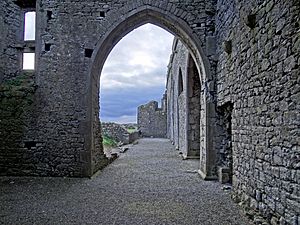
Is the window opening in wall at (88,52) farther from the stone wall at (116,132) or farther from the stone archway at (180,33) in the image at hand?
the stone wall at (116,132)

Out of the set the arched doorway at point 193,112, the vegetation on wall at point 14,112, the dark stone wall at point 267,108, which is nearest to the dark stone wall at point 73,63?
the vegetation on wall at point 14,112

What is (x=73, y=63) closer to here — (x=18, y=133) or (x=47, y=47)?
(x=47, y=47)

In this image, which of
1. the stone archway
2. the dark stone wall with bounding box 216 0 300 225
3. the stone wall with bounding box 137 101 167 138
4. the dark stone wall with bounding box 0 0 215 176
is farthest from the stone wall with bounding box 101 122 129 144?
the dark stone wall with bounding box 216 0 300 225

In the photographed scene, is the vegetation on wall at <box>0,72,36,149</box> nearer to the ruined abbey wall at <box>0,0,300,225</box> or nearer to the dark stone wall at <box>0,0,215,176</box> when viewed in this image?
the ruined abbey wall at <box>0,0,300,225</box>

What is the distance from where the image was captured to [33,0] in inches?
350

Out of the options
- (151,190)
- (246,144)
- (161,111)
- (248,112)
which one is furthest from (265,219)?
(161,111)

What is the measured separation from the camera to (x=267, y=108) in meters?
4.09

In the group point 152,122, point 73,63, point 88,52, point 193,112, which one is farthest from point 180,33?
point 152,122

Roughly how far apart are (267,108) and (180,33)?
4952mm

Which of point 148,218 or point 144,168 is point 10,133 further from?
point 148,218

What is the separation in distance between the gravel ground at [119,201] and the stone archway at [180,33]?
751 mm

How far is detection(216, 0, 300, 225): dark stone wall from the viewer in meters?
3.38

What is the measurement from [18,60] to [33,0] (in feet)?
5.80

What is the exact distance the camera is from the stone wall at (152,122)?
29.5 m
